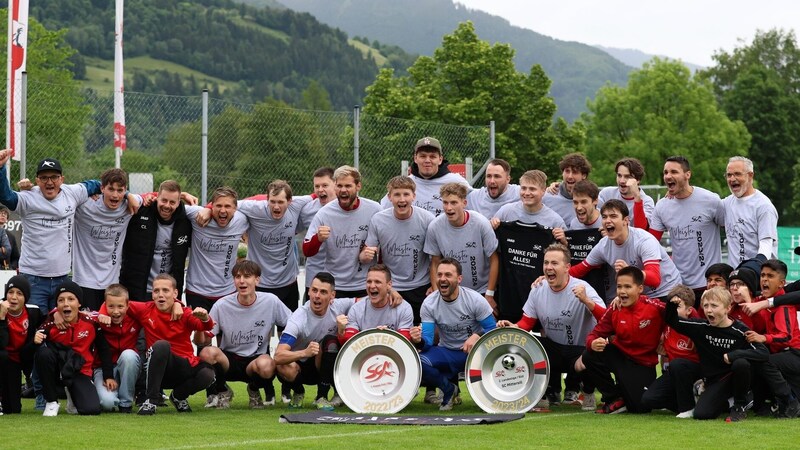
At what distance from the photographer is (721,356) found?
9.20m

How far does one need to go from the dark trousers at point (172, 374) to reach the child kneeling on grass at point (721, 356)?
4.10 m

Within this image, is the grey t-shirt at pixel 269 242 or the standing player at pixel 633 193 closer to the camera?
the standing player at pixel 633 193

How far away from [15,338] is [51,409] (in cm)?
72

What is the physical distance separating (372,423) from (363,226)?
2.57 m

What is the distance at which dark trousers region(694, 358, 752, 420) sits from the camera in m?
8.98

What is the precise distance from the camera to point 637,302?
9.62 m

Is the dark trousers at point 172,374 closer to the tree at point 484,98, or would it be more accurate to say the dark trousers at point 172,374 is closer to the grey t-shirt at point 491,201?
the grey t-shirt at point 491,201

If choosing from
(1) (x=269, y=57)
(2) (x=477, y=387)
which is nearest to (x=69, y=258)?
(2) (x=477, y=387)

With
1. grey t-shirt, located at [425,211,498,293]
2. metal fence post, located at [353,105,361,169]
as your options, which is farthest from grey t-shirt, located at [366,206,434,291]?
metal fence post, located at [353,105,361,169]

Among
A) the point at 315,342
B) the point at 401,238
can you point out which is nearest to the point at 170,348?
the point at 315,342

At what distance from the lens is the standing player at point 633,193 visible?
10.5 m

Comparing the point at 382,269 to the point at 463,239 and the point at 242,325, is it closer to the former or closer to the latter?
the point at 463,239

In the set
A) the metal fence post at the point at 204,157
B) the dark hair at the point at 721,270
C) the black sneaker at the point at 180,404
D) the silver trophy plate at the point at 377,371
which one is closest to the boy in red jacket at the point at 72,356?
the black sneaker at the point at 180,404

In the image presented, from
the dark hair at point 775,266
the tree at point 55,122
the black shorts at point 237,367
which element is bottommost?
the black shorts at point 237,367
